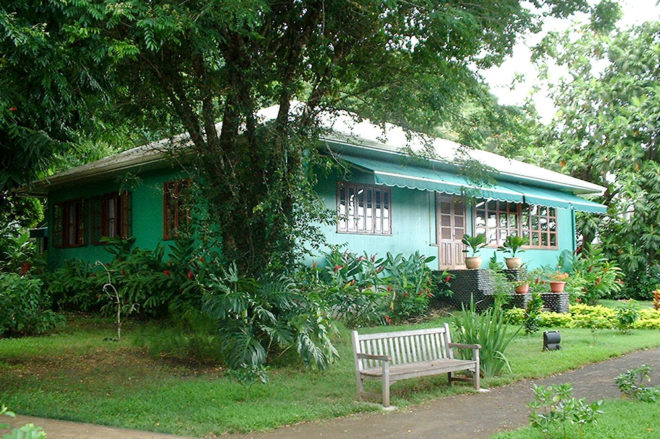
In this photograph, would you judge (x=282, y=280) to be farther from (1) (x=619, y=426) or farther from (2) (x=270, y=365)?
(1) (x=619, y=426)

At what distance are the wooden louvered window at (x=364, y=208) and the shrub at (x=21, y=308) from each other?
620cm

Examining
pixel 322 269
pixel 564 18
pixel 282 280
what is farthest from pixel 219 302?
pixel 564 18

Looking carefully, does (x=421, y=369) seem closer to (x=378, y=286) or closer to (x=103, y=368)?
(x=103, y=368)

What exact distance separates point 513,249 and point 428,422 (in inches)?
478

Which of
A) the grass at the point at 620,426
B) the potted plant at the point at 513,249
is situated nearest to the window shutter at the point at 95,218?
the potted plant at the point at 513,249

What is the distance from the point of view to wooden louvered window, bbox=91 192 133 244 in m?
16.6

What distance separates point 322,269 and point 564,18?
6471 mm

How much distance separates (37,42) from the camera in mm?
6719

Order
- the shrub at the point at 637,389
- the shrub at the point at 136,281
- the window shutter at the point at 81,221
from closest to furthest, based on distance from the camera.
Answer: the shrub at the point at 637,389, the shrub at the point at 136,281, the window shutter at the point at 81,221

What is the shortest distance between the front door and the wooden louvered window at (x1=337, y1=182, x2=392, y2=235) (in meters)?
1.93

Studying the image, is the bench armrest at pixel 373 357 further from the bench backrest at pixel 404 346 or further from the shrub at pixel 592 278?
the shrub at pixel 592 278

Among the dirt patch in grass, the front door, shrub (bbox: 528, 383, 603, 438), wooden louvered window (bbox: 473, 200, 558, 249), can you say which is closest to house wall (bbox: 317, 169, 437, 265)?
the front door

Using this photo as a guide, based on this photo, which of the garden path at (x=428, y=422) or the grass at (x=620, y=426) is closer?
the grass at (x=620, y=426)

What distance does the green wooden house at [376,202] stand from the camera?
1440cm
